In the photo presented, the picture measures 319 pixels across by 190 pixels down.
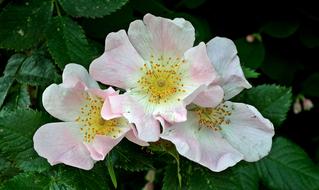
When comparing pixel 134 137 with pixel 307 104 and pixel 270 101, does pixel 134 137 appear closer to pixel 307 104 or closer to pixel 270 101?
pixel 270 101

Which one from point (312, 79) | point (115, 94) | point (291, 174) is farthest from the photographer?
point (312, 79)

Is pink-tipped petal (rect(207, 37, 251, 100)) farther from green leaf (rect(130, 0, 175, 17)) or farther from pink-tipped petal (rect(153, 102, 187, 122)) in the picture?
green leaf (rect(130, 0, 175, 17))

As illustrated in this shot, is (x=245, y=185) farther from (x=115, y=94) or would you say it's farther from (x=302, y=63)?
(x=302, y=63)

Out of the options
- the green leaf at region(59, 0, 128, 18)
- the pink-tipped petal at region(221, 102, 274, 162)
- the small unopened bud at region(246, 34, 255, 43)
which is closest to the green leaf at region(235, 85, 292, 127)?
the pink-tipped petal at region(221, 102, 274, 162)

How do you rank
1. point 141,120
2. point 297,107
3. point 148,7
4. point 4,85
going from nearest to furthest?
point 141,120, point 4,85, point 148,7, point 297,107

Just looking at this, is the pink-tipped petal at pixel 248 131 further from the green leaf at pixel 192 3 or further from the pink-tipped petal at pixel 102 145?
the green leaf at pixel 192 3

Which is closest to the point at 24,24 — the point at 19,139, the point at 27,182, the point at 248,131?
the point at 19,139

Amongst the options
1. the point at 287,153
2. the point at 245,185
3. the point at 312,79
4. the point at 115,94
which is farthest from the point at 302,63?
the point at 115,94
